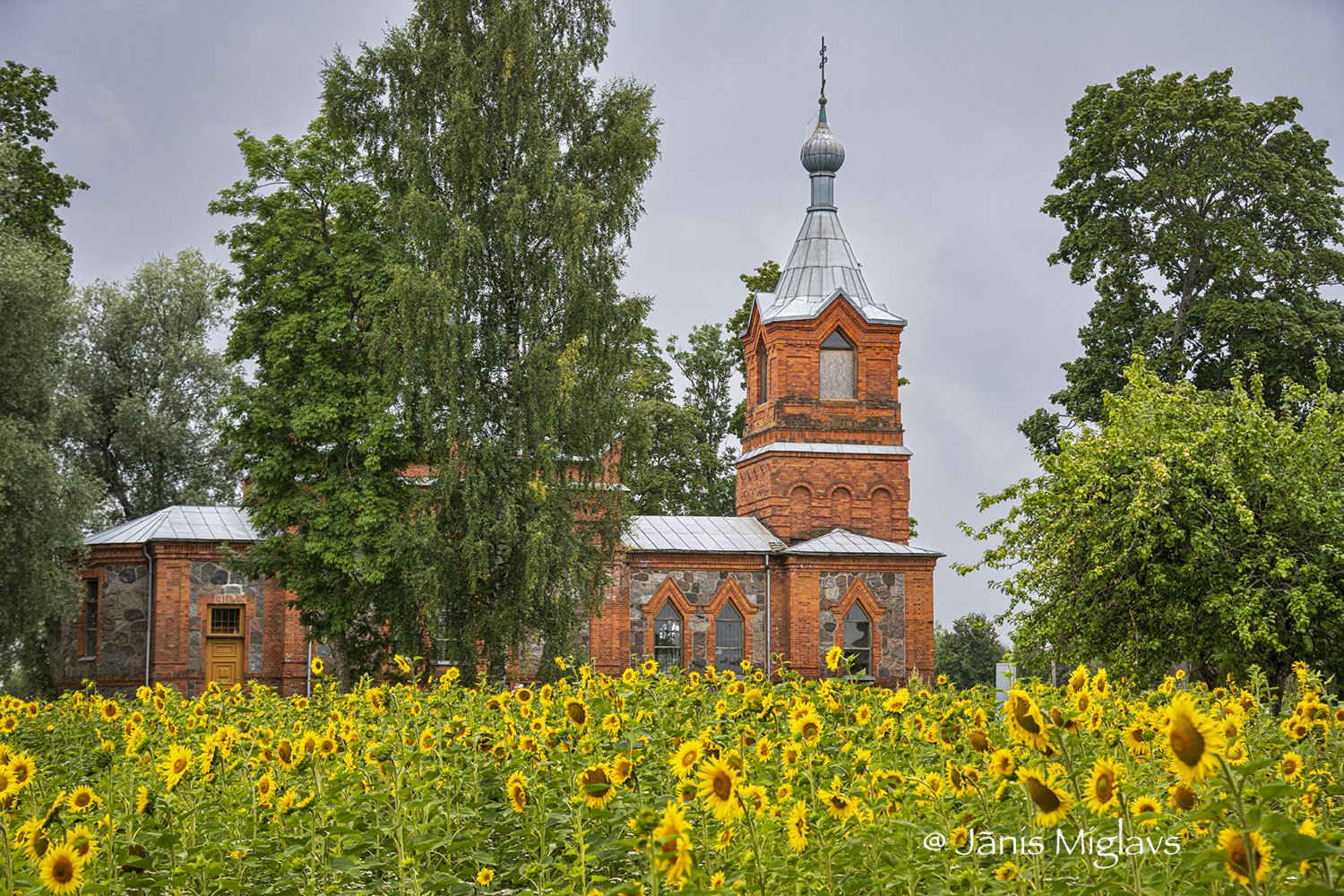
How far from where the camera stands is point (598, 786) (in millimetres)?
4219

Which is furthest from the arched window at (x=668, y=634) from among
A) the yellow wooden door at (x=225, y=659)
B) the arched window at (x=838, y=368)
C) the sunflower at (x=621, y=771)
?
the sunflower at (x=621, y=771)

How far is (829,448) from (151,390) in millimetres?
19437

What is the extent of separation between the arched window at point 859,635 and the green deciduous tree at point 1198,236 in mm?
5547

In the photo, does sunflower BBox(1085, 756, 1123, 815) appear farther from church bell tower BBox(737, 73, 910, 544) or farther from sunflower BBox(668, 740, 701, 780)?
church bell tower BBox(737, 73, 910, 544)

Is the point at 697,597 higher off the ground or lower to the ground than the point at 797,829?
higher

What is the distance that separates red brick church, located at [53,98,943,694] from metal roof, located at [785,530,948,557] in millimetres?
52

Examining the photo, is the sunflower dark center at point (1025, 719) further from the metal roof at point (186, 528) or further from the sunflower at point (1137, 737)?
the metal roof at point (186, 528)

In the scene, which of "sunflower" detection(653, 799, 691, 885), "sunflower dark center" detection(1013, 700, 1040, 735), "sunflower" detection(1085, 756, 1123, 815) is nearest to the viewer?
"sunflower" detection(653, 799, 691, 885)

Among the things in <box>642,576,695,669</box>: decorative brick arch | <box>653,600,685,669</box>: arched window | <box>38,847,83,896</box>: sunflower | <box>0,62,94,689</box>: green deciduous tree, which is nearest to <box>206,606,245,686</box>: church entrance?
<box>0,62,94,689</box>: green deciduous tree

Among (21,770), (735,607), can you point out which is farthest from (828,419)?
(21,770)

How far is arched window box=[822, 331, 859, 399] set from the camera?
105 ft

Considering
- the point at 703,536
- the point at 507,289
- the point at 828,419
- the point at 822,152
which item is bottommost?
the point at 703,536

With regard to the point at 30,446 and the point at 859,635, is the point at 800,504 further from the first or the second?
the point at 30,446

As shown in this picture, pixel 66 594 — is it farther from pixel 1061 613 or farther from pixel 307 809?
pixel 307 809
